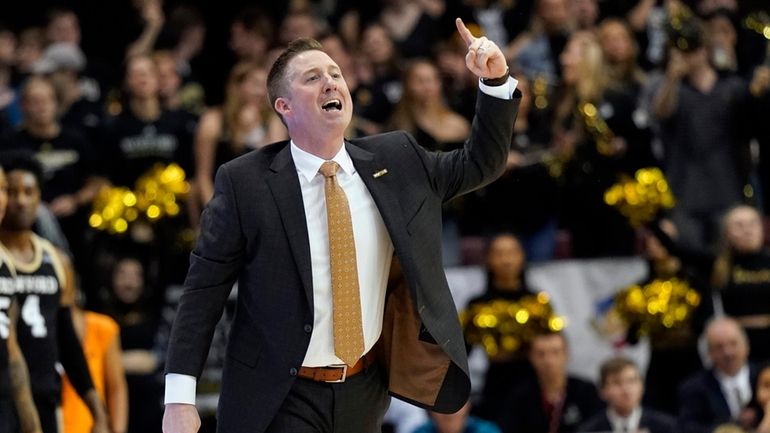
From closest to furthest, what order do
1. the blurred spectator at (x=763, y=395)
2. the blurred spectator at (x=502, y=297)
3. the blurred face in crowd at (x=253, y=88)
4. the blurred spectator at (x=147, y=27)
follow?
the blurred spectator at (x=763, y=395) → the blurred spectator at (x=502, y=297) → the blurred face in crowd at (x=253, y=88) → the blurred spectator at (x=147, y=27)

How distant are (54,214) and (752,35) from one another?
5.00 m

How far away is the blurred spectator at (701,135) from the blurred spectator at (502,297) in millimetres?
1200

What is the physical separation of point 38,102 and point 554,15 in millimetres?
3637

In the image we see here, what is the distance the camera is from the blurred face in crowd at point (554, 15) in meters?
10.7

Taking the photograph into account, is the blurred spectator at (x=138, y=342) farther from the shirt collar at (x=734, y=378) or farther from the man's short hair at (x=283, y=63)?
the man's short hair at (x=283, y=63)

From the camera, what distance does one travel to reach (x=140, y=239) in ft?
31.2

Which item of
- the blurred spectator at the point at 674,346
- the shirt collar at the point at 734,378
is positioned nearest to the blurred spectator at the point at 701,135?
the blurred spectator at the point at 674,346

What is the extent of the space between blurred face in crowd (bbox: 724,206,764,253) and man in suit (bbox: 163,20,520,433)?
4.63m

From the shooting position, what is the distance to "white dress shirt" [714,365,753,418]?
28.0 feet

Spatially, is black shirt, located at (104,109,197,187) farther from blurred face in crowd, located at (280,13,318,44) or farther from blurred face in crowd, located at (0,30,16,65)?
blurred face in crowd, located at (0,30,16,65)

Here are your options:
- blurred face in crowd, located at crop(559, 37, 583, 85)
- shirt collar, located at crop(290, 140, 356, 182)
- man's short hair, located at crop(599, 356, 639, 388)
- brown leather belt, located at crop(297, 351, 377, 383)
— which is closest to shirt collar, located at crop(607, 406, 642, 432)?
man's short hair, located at crop(599, 356, 639, 388)

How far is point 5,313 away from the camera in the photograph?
575 cm

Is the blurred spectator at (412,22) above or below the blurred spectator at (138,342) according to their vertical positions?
above

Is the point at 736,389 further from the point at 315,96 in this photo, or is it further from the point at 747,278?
the point at 315,96
